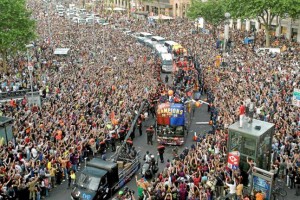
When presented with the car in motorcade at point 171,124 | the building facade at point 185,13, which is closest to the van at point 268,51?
the building facade at point 185,13

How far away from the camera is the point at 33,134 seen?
819 inches

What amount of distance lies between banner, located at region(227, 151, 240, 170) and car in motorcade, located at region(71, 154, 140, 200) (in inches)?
195

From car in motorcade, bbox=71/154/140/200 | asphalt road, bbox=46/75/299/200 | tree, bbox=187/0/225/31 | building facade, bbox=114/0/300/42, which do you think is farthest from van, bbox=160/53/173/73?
→ car in motorcade, bbox=71/154/140/200

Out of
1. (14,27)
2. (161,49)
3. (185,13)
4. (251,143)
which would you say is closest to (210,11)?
(161,49)

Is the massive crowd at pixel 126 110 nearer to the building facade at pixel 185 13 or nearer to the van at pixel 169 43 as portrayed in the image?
the van at pixel 169 43

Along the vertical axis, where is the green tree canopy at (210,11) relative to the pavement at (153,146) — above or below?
above

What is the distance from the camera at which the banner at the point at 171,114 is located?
75.8ft

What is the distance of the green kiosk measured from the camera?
16141mm

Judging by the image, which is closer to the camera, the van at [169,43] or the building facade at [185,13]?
the van at [169,43]

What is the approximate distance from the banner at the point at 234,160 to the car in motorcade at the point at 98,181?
16.2 feet

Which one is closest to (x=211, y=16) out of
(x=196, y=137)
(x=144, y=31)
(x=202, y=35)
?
(x=202, y=35)

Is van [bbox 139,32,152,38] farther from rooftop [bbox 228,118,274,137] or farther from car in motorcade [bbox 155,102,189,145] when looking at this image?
rooftop [bbox 228,118,274,137]

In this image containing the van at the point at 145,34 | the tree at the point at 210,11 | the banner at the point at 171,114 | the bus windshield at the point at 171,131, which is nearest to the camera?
the banner at the point at 171,114

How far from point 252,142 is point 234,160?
3.51 feet
